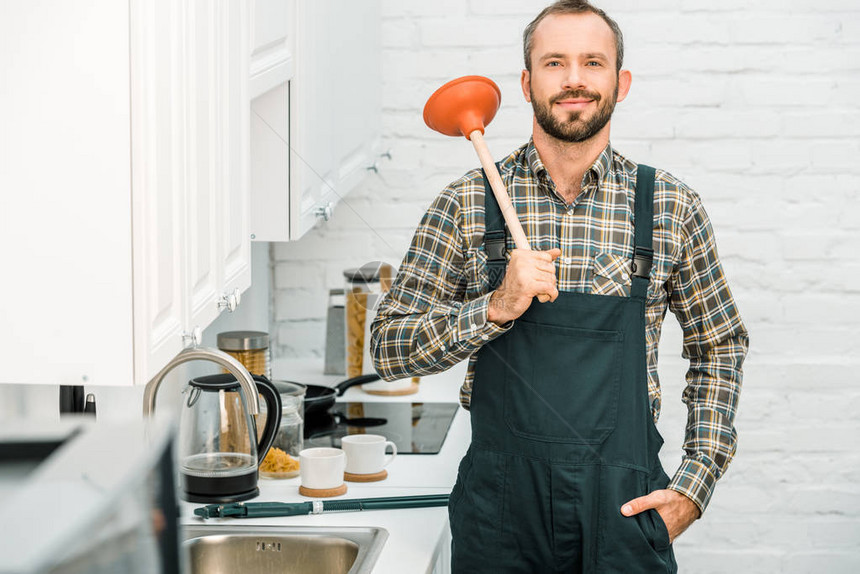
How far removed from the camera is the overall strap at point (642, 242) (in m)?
1.57

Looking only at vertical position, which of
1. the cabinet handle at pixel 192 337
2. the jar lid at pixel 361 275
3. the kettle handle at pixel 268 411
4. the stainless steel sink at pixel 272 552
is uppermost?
the jar lid at pixel 361 275

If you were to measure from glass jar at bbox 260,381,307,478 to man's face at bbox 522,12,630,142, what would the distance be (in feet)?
2.46

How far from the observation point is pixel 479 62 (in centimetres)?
285

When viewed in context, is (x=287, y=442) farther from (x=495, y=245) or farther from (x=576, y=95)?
(x=576, y=95)

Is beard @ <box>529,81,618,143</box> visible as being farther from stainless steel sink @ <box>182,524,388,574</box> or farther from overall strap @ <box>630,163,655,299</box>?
stainless steel sink @ <box>182,524,388,574</box>

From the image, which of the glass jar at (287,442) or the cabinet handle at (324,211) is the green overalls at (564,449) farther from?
the cabinet handle at (324,211)

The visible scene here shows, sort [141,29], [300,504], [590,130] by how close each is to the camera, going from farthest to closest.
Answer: [300,504]
[590,130]
[141,29]

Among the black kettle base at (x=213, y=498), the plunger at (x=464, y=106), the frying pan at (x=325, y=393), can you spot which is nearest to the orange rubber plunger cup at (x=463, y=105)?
the plunger at (x=464, y=106)

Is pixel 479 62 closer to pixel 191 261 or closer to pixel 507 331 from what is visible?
pixel 507 331

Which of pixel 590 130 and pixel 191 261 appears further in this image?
pixel 590 130

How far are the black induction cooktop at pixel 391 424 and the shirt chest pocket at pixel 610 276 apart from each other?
0.72 m

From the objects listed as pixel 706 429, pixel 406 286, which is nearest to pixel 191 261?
pixel 406 286

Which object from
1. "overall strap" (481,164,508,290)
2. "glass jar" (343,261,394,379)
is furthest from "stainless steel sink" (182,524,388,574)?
"glass jar" (343,261,394,379)

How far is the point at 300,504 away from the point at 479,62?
1.51 m
